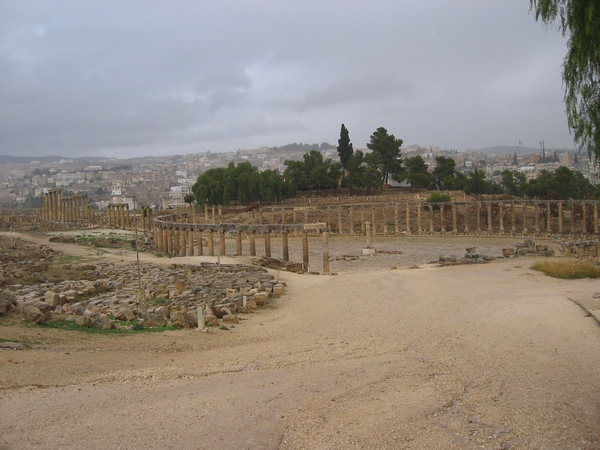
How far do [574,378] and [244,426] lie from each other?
5774mm

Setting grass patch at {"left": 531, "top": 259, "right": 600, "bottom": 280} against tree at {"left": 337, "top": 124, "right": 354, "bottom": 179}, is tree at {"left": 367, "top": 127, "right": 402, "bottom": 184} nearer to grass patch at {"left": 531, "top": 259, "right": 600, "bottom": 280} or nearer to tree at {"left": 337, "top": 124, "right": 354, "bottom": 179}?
tree at {"left": 337, "top": 124, "right": 354, "bottom": 179}

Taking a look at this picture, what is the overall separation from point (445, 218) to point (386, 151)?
20.9 meters

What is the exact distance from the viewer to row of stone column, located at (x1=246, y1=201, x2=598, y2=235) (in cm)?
5009

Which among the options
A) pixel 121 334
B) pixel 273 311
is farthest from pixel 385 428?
pixel 273 311

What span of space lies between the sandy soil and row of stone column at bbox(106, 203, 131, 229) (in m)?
51.8

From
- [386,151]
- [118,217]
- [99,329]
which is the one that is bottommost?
[99,329]

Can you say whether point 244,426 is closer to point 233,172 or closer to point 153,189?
point 233,172

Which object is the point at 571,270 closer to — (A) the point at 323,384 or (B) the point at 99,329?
(A) the point at 323,384

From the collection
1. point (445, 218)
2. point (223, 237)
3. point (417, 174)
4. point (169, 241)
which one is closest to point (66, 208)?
point (169, 241)

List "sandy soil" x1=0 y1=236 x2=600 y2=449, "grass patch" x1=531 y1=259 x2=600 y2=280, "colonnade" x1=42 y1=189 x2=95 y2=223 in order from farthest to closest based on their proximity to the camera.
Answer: "colonnade" x1=42 y1=189 x2=95 y2=223 < "grass patch" x1=531 y1=259 x2=600 y2=280 < "sandy soil" x1=0 y1=236 x2=600 y2=449

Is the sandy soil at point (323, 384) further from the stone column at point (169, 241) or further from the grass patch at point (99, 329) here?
the stone column at point (169, 241)

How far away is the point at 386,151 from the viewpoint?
254ft

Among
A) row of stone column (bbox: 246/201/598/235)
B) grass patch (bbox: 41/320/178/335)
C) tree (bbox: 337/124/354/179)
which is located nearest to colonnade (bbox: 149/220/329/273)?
grass patch (bbox: 41/320/178/335)

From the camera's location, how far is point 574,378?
969 centimetres
